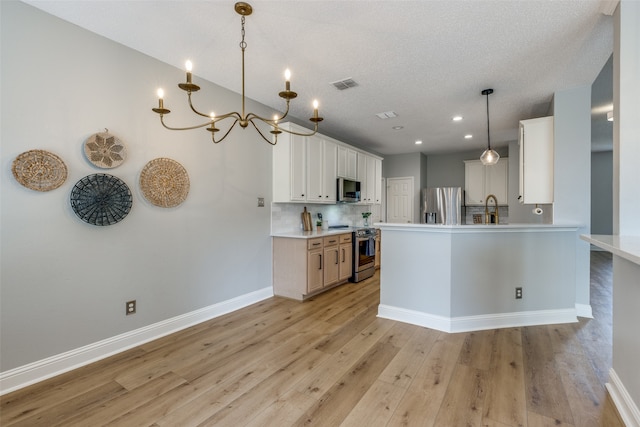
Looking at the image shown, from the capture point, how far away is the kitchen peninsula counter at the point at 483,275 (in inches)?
118

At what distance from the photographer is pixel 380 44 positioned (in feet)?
8.16

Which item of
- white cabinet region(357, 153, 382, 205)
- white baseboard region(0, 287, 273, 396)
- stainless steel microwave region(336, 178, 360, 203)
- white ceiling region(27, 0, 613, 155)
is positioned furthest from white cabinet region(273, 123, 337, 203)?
white baseboard region(0, 287, 273, 396)

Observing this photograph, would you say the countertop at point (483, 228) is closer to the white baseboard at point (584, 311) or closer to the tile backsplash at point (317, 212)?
the white baseboard at point (584, 311)

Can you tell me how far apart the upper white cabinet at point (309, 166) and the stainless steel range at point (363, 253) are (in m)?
0.76

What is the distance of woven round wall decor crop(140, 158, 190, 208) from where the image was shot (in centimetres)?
274

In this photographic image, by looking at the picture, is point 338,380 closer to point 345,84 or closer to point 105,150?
point 105,150

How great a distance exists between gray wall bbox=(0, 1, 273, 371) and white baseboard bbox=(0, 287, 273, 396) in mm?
50

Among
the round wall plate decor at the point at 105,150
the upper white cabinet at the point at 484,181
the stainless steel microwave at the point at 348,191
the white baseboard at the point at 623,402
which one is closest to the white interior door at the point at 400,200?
the upper white cabinet at the point at 484,181

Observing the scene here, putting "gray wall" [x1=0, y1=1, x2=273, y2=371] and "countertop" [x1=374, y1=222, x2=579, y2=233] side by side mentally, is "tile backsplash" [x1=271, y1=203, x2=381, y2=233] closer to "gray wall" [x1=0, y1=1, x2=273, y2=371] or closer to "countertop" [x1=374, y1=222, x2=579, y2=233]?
"gray wall" [x1=0, y1=1, x2=273, y2=371]

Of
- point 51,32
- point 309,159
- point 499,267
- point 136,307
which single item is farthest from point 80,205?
point 499,267

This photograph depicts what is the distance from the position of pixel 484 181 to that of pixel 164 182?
21.2ft

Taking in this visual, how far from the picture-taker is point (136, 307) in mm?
2693

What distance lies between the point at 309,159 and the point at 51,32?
2.91 meters

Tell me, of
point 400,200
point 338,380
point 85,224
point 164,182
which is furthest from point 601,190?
point 85,224
